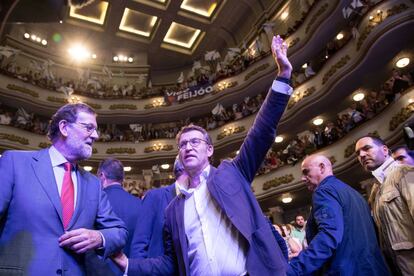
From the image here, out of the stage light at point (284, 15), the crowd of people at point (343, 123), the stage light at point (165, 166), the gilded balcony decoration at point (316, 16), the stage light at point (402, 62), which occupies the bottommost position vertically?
the crowd of people at point (343, 123)

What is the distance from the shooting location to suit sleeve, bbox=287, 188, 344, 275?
269cm

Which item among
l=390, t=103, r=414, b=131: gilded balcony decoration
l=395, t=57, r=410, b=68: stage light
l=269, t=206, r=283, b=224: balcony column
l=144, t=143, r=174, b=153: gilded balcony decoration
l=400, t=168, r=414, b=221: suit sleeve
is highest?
l=144, t=143, r=174, b=153: gilded balcony decoration

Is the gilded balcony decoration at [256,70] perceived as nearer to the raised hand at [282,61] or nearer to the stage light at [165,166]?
the stage light at [165,166]

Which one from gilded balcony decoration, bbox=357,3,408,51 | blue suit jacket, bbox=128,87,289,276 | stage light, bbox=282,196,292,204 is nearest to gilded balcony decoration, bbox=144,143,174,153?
stage light, bbox=282,196,292,204

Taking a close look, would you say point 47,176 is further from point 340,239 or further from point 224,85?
point 224,85

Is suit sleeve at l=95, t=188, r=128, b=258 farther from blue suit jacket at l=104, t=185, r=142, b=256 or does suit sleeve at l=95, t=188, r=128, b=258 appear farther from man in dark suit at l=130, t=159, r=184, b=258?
blue suit jacket at l=104, t=185, r=142, b=256

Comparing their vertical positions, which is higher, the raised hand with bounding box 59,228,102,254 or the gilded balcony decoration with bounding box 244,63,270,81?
the gilded balcony decoration with bounding box 244,63,270,81

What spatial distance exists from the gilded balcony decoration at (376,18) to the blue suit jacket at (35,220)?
13093 mm

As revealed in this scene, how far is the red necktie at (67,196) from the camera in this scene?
212 cm

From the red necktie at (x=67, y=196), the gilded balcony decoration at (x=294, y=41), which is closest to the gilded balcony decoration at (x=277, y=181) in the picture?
the gilded balcony decoration at (x=294, y=41)

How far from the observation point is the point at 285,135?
18891 mm

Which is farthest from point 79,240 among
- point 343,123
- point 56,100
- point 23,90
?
point 56,100

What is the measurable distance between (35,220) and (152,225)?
1.02 metres

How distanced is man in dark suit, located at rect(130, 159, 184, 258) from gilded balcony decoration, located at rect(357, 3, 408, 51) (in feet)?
40.1
